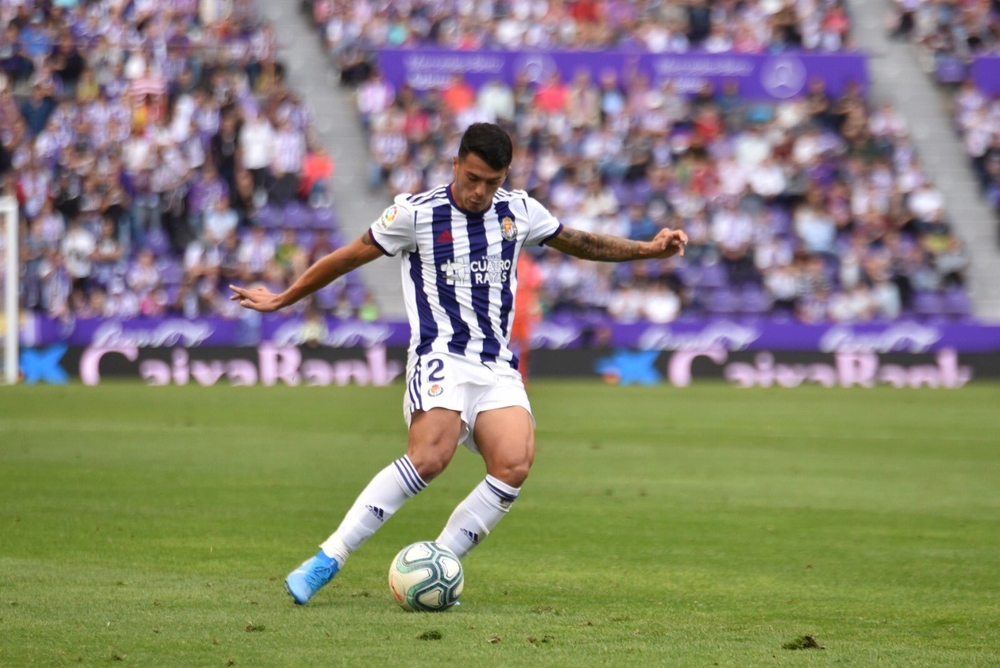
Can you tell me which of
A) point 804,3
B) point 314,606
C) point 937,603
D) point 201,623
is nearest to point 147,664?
point 201,623

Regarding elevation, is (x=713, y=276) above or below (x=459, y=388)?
below

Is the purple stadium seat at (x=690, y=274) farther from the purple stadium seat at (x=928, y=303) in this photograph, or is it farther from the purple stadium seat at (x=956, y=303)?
the purple stadium seat at (x=956, y=303)

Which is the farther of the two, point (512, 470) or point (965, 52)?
point (965, 52)

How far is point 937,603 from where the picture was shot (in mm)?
6891

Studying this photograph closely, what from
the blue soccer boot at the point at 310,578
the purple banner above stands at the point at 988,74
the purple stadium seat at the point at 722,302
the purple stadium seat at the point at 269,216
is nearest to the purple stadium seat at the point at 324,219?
the purple stadium seat at the point at 269,216

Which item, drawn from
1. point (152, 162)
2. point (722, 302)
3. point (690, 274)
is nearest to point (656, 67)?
point (690, 274)

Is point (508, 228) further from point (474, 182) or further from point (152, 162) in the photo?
point (152, 162)

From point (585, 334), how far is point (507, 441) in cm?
1950

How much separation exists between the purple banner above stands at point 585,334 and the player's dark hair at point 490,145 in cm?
1886

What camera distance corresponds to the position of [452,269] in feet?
22.2

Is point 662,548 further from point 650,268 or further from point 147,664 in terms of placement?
point 650,268

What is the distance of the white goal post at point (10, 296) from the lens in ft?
75.3

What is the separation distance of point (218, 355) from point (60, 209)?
4290 millimetres

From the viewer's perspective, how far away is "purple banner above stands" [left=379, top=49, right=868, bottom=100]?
1134 inches
